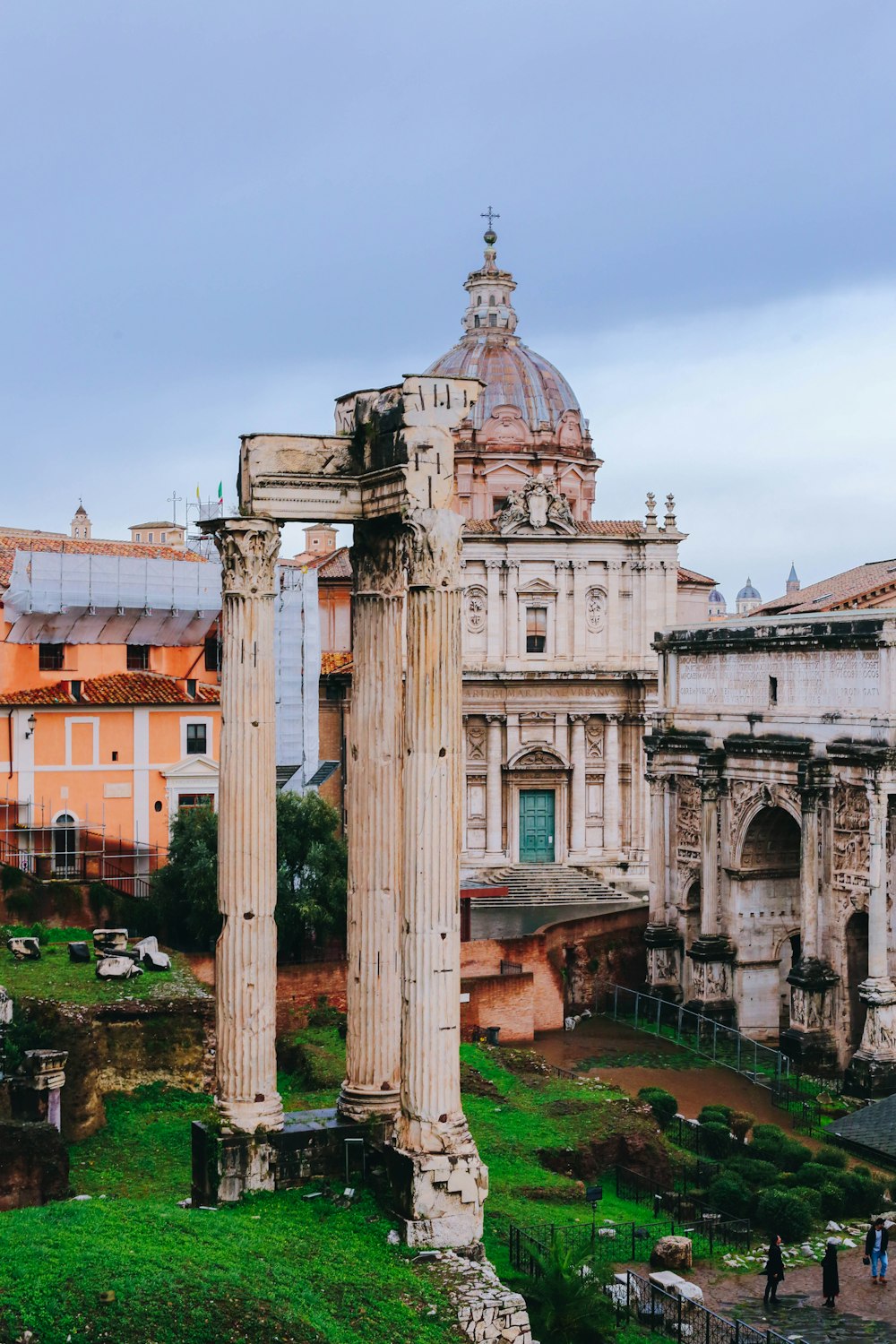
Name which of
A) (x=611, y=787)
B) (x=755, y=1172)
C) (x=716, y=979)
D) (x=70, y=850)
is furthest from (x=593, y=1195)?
(x=611, y=787)

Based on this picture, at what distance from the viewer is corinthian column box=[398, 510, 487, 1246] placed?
14.9 meters

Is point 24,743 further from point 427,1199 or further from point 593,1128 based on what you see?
point 427,1199

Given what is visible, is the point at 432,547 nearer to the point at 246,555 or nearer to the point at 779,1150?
the point at 246,555

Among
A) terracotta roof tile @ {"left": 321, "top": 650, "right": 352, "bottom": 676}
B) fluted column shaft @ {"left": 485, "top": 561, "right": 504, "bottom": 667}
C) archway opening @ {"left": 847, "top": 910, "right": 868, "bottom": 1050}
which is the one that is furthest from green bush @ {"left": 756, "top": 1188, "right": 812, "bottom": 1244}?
fluted column shaft @ {"left": 485, "top": 561, "right": 504, "bottom": 667}

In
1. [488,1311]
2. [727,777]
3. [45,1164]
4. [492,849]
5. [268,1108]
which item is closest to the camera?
[488,1311]

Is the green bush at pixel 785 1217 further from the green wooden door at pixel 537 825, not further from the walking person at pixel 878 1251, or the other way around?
the green wooden door at pixel 537 825

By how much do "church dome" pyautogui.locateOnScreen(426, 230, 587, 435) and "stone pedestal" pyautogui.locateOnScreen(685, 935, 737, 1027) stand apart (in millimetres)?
24176

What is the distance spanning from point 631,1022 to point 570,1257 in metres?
20.8

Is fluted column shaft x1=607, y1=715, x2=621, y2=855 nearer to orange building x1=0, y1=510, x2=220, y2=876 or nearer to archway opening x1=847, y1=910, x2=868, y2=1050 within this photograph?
orange building x1=0, y1=510, x2=220, y2=876

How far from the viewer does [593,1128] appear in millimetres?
24188

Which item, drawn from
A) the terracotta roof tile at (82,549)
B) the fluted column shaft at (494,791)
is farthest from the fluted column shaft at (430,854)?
the fluted column shaft at (494,791)

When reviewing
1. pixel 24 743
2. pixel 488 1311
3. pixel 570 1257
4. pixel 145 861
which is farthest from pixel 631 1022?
pixel 488 1311

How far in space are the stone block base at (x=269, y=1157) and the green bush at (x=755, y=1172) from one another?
1009 centimetres

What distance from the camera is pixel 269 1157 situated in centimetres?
1584
